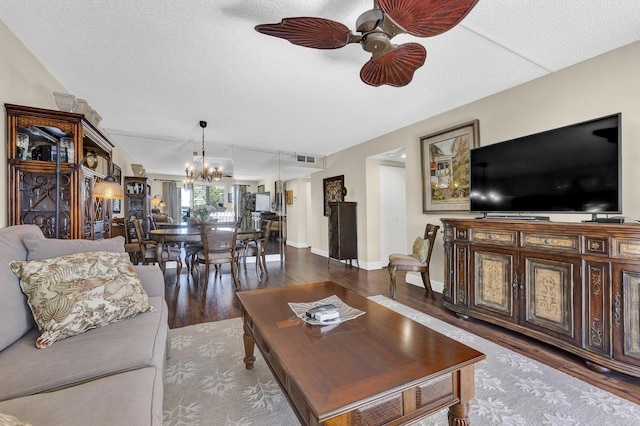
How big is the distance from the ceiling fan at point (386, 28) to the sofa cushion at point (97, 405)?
168 cm

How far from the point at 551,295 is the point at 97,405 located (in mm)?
2840

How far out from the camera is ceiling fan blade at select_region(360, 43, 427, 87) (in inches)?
65.2

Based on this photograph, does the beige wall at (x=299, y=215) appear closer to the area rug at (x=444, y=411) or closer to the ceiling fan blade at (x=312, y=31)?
the area rug at (x=444, y=411)

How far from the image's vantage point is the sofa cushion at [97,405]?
787 mm

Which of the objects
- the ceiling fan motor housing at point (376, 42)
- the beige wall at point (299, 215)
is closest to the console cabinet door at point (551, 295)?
the ceiling fan motor housing at point (376, 42)

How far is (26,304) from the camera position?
134 cm

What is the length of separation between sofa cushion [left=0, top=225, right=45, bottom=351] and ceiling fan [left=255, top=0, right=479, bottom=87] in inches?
67.7

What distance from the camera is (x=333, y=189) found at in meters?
6.09

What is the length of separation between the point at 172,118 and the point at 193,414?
356 centimetres

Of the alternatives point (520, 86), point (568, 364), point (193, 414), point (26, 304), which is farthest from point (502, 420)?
point (520, 86)

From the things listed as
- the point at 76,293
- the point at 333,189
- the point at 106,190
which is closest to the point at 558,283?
the point at 76,293

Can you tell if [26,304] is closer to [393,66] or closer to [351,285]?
[393,66]

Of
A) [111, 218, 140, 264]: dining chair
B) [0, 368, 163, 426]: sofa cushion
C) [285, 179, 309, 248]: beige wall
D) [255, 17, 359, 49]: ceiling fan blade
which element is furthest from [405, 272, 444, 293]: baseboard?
[285, 179, 309, 248]: beige wall

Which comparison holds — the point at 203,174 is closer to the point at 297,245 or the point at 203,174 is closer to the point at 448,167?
the point at 297,245
